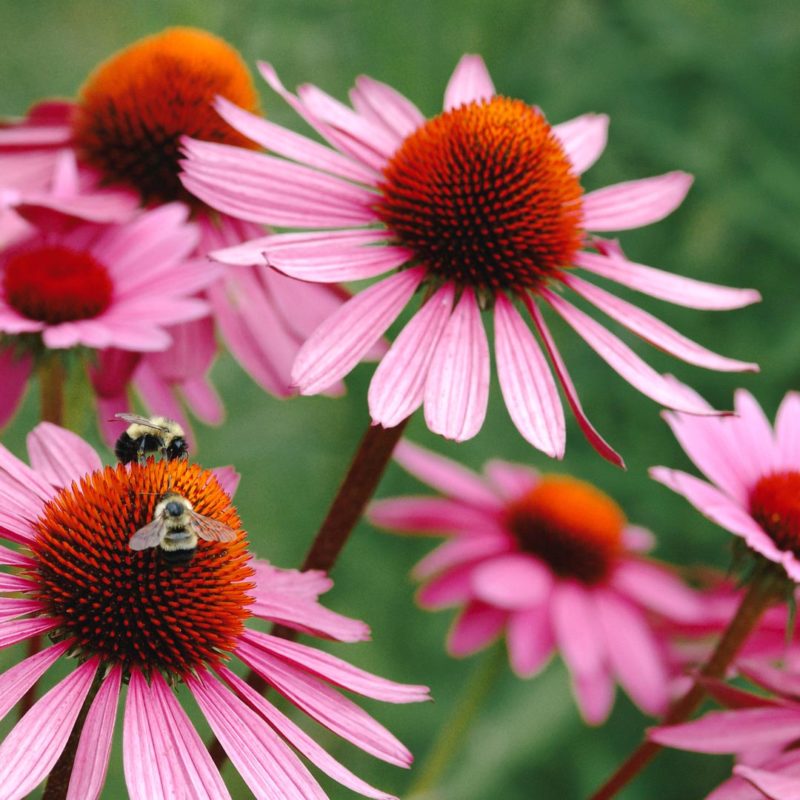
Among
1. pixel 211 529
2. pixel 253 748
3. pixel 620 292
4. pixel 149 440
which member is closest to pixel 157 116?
pixel 149 440

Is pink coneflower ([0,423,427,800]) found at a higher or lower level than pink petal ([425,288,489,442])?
lower

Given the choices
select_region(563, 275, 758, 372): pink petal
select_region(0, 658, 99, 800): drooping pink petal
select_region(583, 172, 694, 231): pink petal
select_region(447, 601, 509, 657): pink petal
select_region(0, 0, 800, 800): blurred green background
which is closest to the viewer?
select_region(0, 658, 99, 800): drooping pink petal

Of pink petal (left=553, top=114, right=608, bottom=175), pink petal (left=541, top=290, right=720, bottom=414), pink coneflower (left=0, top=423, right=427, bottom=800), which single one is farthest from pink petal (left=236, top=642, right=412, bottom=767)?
pink petal (left=553, top=114, right=608, bottom=175)

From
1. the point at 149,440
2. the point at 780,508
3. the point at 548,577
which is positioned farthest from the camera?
the point at 548,577

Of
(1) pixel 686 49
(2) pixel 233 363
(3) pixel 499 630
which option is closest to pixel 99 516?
(3) pixel 499 630

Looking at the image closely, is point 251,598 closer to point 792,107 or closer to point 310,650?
point 310,650

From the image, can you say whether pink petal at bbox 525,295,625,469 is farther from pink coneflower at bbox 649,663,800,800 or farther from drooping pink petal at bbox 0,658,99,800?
drooping pink petal at bbox 0,658,99,800

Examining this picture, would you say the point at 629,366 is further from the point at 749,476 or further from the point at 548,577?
the point at 548,577

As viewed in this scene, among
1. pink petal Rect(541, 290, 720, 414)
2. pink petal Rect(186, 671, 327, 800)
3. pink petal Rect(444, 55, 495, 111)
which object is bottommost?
pink petal Rect(186, 671, 327, 800)
